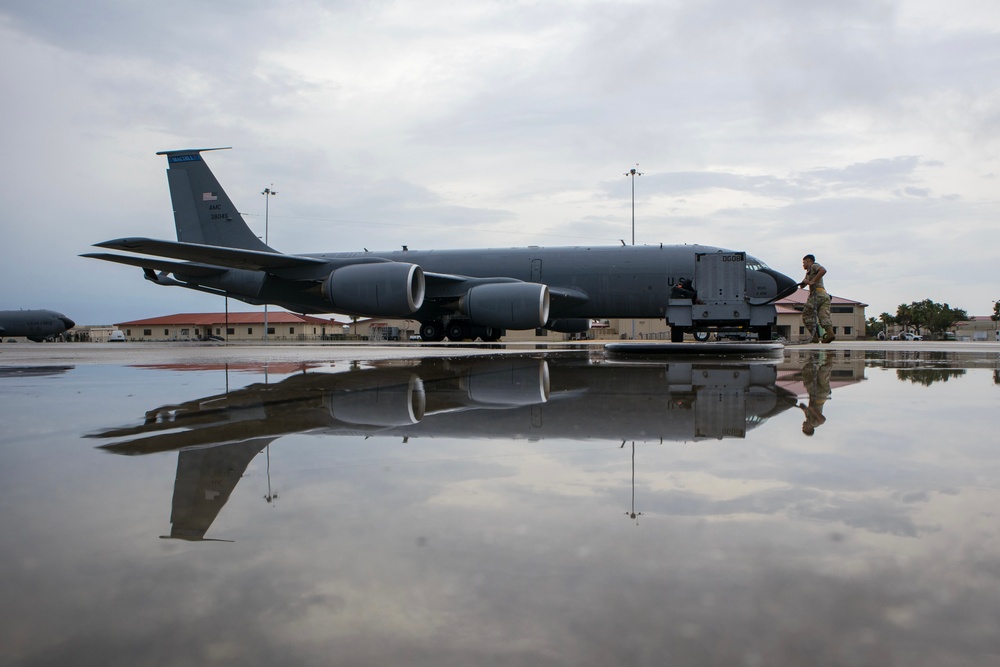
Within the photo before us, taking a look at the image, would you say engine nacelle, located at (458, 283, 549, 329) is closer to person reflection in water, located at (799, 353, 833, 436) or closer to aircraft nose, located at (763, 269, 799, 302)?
aircraft nose, located at (763, 269, 799, 302)

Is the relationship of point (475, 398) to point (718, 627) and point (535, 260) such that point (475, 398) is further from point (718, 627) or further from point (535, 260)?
point (535, 260)

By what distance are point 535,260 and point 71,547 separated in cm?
1703

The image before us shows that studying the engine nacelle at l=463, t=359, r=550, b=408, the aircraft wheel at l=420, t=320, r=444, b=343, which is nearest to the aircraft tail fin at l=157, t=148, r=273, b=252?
the aircraft wheel at l=420, t=320, r=444, b=343

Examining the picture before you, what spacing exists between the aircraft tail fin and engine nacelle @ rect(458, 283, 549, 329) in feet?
27.1

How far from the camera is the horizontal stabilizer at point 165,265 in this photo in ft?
55.2

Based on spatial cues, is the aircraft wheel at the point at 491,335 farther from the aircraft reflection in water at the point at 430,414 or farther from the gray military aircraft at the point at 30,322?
the gray military aircraft at the point at 30,322

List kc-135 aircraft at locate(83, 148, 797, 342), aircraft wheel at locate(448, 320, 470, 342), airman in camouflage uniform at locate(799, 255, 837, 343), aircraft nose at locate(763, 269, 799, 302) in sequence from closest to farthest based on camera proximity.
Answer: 1. airman in camouflage uniform at locate(799, 255, 837, 343)
2. kc-135 aircraft at locate(83, 148, 797, 342)
3. aircraft nose at locate(763, 269, 799, 302)
4. aircraft wheel at locate(448, 320, 470, 342)

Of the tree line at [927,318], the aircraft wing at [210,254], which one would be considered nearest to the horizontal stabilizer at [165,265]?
the aircraft wing at [210,254]

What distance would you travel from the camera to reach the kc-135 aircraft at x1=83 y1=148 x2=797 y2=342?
43.9 ft

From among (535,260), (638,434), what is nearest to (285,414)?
(638,434)

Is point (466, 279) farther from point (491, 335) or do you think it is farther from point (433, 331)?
point (433, 331)

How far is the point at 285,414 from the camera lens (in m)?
3.42

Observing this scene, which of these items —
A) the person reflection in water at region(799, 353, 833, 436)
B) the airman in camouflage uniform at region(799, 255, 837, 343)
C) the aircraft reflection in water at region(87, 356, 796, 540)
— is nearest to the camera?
the aircraft reflection in water at region(87, 356, 796, 540)

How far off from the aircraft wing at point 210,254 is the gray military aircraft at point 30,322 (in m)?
35.1
